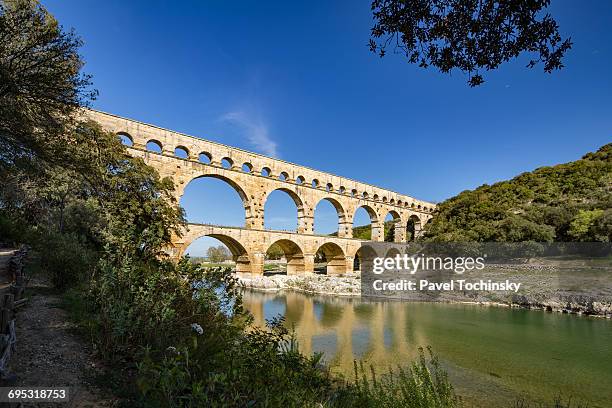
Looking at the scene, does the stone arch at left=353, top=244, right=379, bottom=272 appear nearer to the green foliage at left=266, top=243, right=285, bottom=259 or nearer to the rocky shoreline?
the rocky shoreline

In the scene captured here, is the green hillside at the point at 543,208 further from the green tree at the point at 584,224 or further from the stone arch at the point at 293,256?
the stone arch at the point at 293,256

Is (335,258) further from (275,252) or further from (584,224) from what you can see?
(275,252)

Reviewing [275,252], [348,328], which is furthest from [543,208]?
[275,252]

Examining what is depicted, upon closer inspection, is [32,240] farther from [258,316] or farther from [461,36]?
[461,36]

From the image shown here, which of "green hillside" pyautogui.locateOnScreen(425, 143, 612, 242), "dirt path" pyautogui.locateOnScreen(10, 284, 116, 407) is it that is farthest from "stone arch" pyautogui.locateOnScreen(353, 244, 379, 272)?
"dirt path" pyautogui.locateOnScreen(10, 284, 116, 407)

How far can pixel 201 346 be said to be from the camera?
12.3 ft

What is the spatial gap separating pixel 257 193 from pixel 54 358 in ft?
75.0

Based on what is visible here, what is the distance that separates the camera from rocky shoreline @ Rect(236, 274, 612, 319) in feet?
49.1

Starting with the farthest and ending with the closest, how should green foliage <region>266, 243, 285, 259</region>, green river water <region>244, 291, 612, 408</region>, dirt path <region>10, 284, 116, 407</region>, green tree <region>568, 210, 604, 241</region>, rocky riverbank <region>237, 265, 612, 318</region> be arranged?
green foliage <region>266, 243, 285, 259</region>, green tree <region>568, 210, 604, 241</region>, rocky riverbank <region>237, 265, 612, 318</region>, green river water <region>244, 291, 612, 408</region>, dirt path <region>10, 284, 116, 407</region>

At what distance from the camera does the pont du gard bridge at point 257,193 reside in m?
21.4

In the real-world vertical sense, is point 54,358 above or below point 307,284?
above

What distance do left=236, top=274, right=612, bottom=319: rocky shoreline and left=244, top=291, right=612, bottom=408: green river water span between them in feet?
3.69

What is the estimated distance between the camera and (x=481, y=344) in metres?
10.1

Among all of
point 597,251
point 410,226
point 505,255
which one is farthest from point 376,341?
point 410,226
